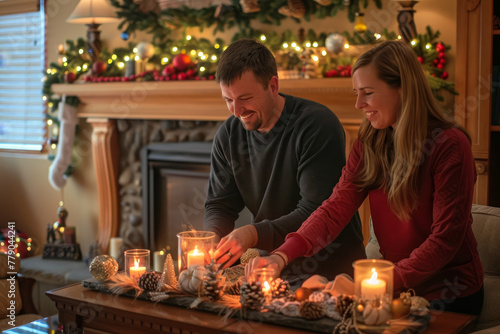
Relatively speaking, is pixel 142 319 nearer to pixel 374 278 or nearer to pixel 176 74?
pixel 374 278

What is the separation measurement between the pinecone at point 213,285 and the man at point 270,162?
0.18 metres

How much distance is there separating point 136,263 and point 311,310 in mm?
563

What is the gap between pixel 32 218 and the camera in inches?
210

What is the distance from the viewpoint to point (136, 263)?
1736 mm

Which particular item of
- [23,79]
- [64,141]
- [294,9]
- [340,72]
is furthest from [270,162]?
[23,79]

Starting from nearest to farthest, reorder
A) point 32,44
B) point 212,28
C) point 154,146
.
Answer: point 212,28 < point 154,146 < point 32,44

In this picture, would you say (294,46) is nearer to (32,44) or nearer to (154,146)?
(154,146)

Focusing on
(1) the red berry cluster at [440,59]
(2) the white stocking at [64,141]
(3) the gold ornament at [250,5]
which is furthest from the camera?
(2) the white stocking at [64,141]

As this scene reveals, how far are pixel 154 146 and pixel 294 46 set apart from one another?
1288mm

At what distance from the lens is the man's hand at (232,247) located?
5.68 ft

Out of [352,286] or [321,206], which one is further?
[321,206]

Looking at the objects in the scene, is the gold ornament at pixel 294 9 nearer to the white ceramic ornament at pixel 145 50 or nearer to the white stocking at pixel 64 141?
the white ceramic ornament at pixel 145 50

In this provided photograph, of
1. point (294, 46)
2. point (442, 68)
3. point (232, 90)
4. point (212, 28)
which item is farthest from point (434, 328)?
point (212, 28)

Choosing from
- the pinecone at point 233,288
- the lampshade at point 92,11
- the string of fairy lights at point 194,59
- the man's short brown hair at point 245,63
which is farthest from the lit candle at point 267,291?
the lampshade at point 92,11
